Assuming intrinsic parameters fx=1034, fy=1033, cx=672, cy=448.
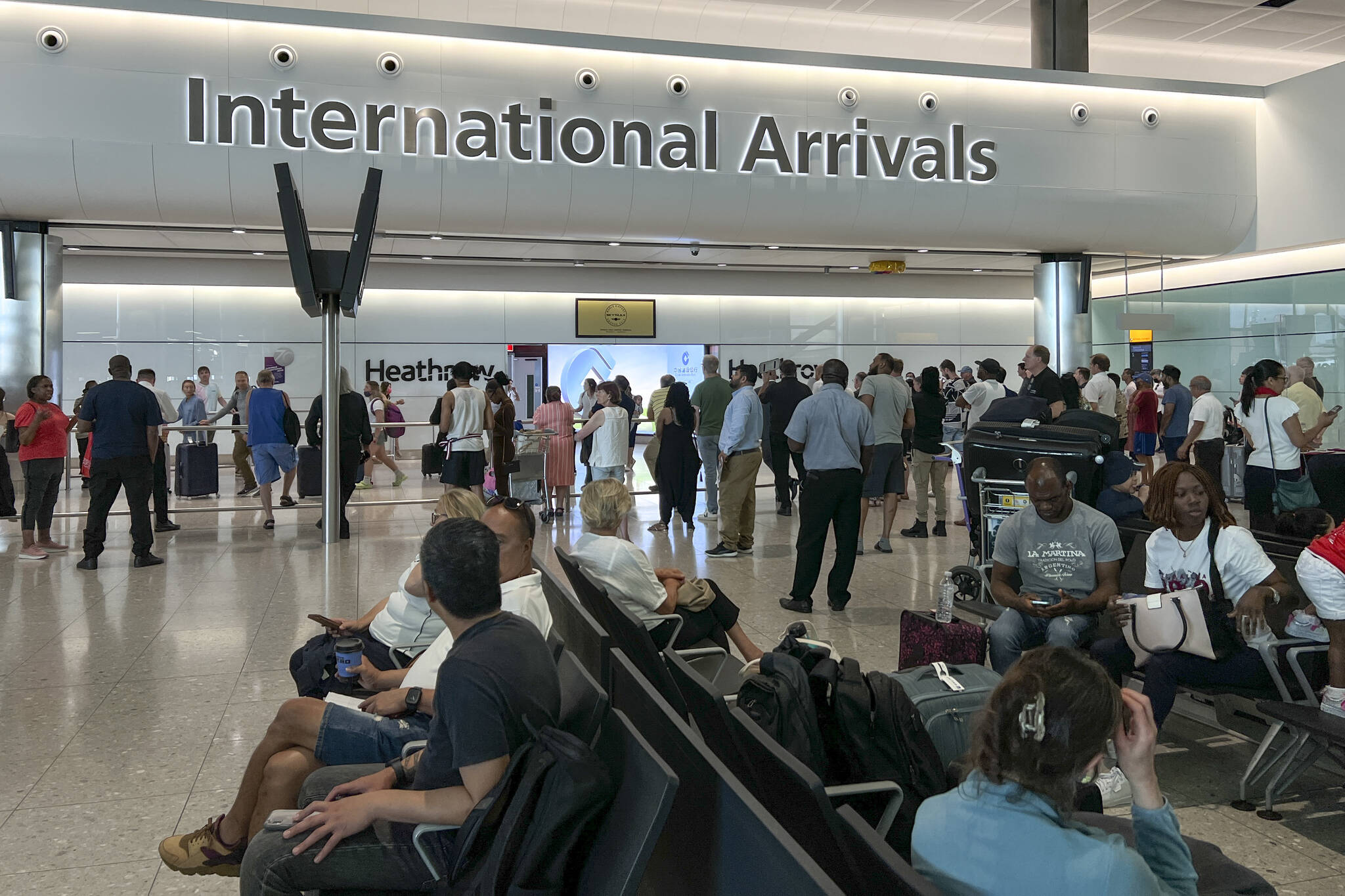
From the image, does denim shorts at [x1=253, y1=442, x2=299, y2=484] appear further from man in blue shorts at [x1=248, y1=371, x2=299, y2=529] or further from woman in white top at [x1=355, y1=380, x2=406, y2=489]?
woman in white top at [x1=355, y1=380, x2=406, y2=489]

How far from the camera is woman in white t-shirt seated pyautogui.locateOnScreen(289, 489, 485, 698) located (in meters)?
3.82

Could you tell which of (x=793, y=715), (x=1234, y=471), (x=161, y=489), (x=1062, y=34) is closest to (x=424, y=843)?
(x=793, y=715)

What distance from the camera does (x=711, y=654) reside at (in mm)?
4090

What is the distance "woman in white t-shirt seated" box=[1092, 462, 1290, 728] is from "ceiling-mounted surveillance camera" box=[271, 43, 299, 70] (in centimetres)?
1172

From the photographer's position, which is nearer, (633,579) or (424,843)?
→ (424,843)

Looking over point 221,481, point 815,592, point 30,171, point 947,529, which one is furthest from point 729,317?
point 815,592

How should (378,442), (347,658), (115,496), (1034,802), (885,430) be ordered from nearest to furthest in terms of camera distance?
(1034,802)
(347,658)
(115,496)
(885,430)
(378,442)

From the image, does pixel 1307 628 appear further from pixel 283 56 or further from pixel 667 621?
pixel 283 56

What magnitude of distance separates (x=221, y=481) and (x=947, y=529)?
40.1 feet

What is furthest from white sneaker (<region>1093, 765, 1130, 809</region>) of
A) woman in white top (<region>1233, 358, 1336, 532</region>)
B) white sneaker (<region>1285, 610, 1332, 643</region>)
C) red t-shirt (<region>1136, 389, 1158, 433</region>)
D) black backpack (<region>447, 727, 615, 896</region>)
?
red t-shirt (<region>1136, 389, 1158, 433</region>)

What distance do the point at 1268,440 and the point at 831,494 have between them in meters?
4.63

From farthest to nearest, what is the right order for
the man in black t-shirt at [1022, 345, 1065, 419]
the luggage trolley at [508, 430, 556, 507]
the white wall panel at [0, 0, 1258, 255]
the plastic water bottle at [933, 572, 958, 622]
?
the white wall panel at [0, 0, 1258, 255] → the luggage trolley at [508, 430, 556, 507] → the man in black t-shirt at [1022, 345, 1065, 419] → the plastic water bottle at [933, 572, 958, 622]

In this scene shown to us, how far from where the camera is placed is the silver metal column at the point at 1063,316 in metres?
16.0

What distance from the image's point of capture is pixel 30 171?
11789 mm
